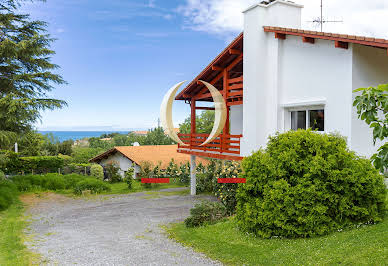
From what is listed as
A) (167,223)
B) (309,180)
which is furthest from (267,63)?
(167,223)

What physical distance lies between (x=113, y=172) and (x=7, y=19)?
1312 centimetres

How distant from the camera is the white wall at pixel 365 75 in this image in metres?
9.77

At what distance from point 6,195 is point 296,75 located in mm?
14546

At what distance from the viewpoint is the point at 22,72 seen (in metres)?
19.1

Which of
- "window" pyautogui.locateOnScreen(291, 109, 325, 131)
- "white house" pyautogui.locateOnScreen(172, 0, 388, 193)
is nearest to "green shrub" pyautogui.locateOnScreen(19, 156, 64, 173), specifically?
"white house" pyautogui.locateOnScreen(172, 0, 388, 193)

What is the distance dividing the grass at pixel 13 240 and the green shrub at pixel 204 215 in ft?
15.7

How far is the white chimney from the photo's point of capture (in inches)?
482

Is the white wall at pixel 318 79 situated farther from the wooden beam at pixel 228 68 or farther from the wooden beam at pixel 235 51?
the wooden beam at pixel 228 68

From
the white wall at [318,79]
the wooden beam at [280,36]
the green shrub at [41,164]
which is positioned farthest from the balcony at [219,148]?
the green shrub at [41,164]

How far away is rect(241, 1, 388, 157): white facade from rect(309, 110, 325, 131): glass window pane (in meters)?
0.19

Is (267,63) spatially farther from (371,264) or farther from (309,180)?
(371,264)

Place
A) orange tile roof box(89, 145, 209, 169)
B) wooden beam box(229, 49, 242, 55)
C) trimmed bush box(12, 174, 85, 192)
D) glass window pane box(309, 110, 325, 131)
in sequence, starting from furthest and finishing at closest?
orange tile roof box(89, 145, 209, 169) < trimmed bush box(12, 174, 85, 192) < wooden beam box(229, 49, 242, 55) < glass window pane box(309, 110, 325, 131)

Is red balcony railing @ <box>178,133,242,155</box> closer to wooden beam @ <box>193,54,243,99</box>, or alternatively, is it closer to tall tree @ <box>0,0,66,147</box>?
wooden beam @ <box>193,54,243,99</box>

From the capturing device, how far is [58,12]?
25.1m
